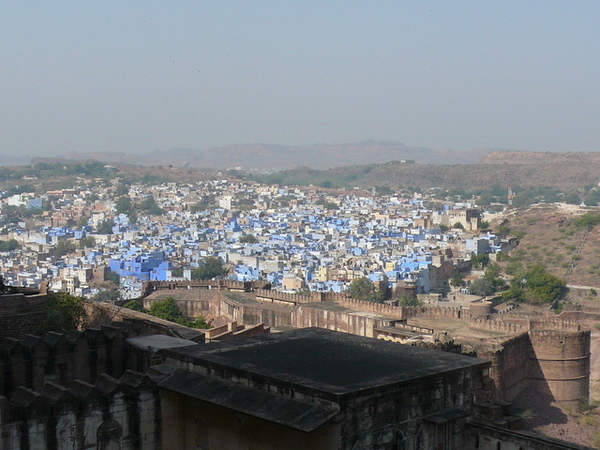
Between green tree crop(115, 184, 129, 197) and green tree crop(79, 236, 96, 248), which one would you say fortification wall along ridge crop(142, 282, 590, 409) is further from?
green tree crop(115, 184, 129, 197)

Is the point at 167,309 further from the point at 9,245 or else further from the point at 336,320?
the point at 9,245

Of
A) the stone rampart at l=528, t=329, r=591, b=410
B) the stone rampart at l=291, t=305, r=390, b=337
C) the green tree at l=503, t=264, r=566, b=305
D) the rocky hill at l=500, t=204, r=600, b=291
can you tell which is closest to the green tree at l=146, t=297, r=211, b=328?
the stone rampart at l=291, t=305, r=390, b=337

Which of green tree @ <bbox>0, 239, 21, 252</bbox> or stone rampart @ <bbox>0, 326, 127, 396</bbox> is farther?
green tree @ <bbox>0, 239, 21, 252</bbox>

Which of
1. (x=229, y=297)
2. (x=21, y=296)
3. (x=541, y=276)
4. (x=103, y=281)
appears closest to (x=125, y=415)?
(x=21, y=296)

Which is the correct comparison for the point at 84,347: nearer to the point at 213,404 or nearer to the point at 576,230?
the point at 213,404

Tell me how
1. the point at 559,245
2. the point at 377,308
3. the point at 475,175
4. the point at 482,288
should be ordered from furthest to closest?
the point at 475,175 < the point at 559,245 < the point at 482,288 < the point at 377,308

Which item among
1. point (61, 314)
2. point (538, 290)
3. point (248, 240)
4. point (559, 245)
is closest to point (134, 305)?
point (61, 314)
